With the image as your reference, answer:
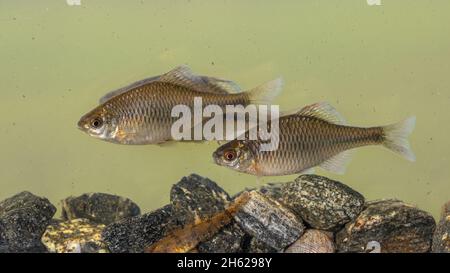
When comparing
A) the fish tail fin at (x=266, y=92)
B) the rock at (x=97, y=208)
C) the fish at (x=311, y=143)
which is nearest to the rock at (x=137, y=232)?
the fish at (x=311, y=143)

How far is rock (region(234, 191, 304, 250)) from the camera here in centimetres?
392

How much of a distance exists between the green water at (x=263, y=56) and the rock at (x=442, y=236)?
2.03m

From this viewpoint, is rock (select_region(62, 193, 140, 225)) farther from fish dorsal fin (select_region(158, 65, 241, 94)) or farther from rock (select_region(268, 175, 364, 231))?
rock (select_region(268, 175, 364, 231))

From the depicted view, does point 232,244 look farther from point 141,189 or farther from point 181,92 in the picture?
point 141,189

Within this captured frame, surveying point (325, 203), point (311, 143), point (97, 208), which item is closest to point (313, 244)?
point (325, 203)

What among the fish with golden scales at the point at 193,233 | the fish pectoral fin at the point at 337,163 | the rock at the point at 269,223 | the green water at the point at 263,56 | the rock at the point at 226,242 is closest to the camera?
the fish with golden scales at the point at 193,233

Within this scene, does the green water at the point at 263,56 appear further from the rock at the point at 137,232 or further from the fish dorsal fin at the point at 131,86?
the rock at the point at 137,232

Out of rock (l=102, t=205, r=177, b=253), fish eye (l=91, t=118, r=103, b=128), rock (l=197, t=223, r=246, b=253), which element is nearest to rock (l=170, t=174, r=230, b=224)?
rock (l=102, t=205, r=177, b=253)

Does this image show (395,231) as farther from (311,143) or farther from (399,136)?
(311,143)

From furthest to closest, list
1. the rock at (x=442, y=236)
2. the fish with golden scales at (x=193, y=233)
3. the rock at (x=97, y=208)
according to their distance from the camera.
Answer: the rock at (x=97, y=208), the fish with golden scales at (x=193, y=233), the rock at (x=442, y=236)

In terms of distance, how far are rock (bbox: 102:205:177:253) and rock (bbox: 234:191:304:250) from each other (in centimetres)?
60

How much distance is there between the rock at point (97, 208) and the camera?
4996 millimetres
